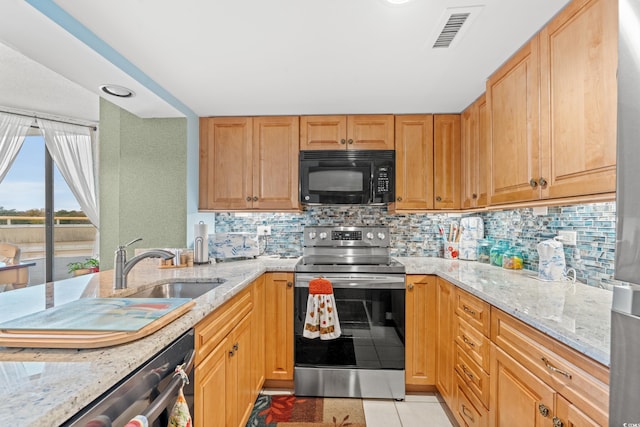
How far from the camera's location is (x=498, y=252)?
8.23ft

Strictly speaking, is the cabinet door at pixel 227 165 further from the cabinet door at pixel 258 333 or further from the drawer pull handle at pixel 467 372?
the drawer pull handle at pixel 467 372

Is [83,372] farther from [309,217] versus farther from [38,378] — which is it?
[309,217]

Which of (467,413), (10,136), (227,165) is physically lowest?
(467,413)

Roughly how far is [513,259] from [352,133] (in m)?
1.52

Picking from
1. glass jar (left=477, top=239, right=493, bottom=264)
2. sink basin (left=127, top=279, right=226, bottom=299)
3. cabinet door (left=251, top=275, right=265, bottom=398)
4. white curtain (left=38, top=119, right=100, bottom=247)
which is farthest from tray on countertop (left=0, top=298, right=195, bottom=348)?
white curtain (left=38, top=119, right=100, bottom=247)

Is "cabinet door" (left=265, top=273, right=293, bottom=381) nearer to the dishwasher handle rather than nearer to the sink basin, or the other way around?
the sink basin

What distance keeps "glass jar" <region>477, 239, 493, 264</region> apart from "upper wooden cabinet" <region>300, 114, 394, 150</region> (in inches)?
42.6

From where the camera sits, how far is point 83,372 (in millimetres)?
746

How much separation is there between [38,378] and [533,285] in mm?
1988

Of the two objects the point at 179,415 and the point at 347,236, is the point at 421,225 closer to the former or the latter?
the point at 347,236

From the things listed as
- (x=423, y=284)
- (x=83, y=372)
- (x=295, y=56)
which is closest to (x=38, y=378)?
(x=83, y=372)

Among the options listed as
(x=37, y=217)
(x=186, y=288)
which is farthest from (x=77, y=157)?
(x=186, y=288)

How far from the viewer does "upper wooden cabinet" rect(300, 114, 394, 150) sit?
2791 mm

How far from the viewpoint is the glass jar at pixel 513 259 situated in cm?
227
